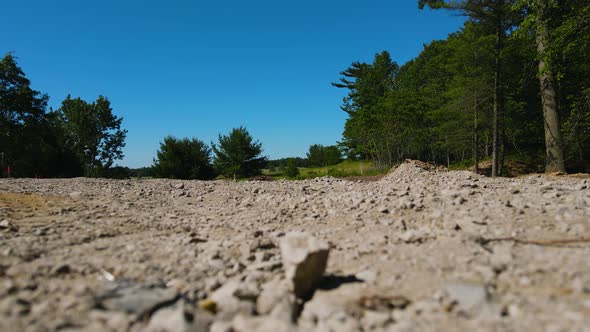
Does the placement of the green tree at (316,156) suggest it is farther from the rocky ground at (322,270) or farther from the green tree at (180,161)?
the rocky ground at (322,270)

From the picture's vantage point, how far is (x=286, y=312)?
1786 mm

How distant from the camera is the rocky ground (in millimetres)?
1666

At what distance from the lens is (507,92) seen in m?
17.0

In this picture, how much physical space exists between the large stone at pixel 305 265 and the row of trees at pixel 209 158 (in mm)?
29664

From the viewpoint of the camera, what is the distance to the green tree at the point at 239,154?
114 ft

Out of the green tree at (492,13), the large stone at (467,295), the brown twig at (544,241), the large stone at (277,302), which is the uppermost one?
the green tree at (492,13)

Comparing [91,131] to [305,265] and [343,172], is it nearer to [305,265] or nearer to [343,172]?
[343,172]

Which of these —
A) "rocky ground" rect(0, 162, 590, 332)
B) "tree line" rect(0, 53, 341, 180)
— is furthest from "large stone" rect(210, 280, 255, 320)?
"tree line" rect(0, 53, 341, 180)

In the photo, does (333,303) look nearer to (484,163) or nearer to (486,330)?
(486,330)

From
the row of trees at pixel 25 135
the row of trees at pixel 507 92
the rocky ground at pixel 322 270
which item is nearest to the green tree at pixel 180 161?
the row of trees at pixel 25 135

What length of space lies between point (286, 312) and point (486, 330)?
1.12 meters

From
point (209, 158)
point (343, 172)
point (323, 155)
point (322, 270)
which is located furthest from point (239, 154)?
point (322, 270)

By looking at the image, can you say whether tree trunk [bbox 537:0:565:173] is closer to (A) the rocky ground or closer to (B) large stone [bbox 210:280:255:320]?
(A) the rocky ground

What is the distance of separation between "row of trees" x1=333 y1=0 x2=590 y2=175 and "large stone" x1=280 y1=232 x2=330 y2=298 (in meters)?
10.9
